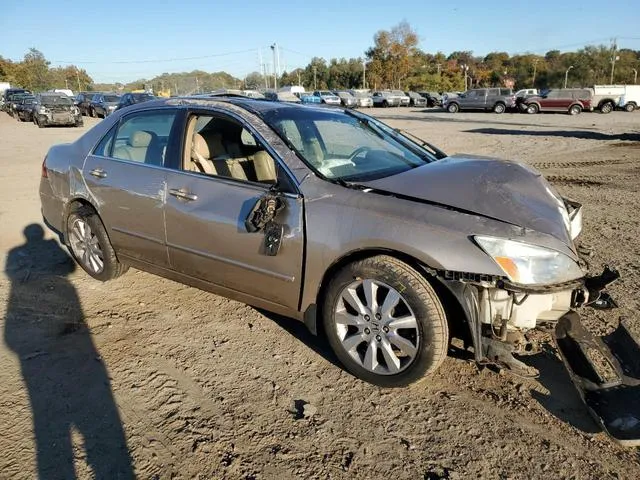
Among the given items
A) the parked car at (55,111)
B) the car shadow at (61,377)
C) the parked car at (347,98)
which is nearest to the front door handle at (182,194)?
the car shadow at (61,377)

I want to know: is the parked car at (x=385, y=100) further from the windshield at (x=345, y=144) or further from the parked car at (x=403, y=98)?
the windshield at (x=345, y=144)

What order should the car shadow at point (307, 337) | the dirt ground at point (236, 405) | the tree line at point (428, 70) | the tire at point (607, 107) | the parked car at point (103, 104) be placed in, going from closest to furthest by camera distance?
the dirt ground at point (236, 405), the car shadow at point (307, 337), the parked car at point (103, 104), the tire at point (607, 107), the tree line at point (428, 70)

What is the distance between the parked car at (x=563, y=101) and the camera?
31.4 m

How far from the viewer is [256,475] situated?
88.0 inches

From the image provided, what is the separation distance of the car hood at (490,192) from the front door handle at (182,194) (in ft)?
4.06

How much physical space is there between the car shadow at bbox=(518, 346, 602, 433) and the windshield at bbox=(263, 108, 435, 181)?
1.55 m

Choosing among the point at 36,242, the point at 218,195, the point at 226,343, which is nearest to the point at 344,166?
the point at 218,195

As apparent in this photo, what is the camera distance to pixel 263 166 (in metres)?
3.68

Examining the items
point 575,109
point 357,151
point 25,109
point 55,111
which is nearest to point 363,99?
point 575,109

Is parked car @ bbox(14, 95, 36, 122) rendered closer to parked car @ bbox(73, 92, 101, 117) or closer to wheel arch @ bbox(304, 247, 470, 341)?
parked car @ bbox(73, 92, 101, 117)

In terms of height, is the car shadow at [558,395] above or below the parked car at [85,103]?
below

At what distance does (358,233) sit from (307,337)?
1.08 metres

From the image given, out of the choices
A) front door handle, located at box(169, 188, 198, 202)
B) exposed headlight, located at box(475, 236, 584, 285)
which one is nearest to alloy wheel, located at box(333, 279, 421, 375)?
exposed headlight, located at box(475, 236, 584, 285)

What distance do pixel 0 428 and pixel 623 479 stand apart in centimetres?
305
